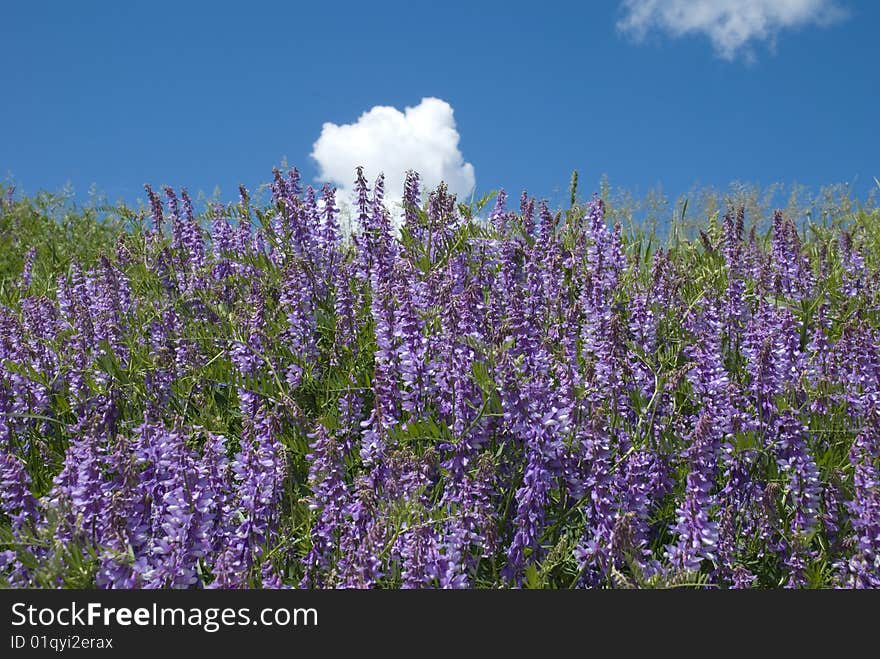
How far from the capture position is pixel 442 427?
3.50 m

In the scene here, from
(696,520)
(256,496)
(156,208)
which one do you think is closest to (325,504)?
(256,496)

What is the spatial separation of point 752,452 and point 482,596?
153 centimetres

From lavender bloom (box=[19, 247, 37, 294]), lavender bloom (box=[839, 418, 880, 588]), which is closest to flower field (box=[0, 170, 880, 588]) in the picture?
lavender bloom (box=[839, 418, 880, 588])

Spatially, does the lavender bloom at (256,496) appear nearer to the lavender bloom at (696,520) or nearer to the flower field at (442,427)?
the flower field at (442,427)

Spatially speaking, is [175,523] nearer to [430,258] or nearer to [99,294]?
[430,258]

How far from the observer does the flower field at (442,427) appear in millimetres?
3014

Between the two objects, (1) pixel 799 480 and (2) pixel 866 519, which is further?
(1) pixel 799 480

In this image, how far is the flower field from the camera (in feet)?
9.89

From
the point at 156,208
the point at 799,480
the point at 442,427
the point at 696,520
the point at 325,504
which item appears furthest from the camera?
the point at 156,208

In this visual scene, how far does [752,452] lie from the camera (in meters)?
3.55

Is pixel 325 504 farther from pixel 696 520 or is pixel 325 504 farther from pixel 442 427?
pixel 696 520

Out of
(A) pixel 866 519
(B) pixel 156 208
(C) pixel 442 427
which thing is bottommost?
(A) pixel 866 519

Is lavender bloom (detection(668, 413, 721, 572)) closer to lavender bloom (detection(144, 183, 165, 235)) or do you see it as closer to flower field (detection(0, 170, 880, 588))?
flower field (detection(0, 170, 880, 588))

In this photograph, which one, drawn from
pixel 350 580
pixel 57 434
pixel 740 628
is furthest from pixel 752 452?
pixel 57 434
